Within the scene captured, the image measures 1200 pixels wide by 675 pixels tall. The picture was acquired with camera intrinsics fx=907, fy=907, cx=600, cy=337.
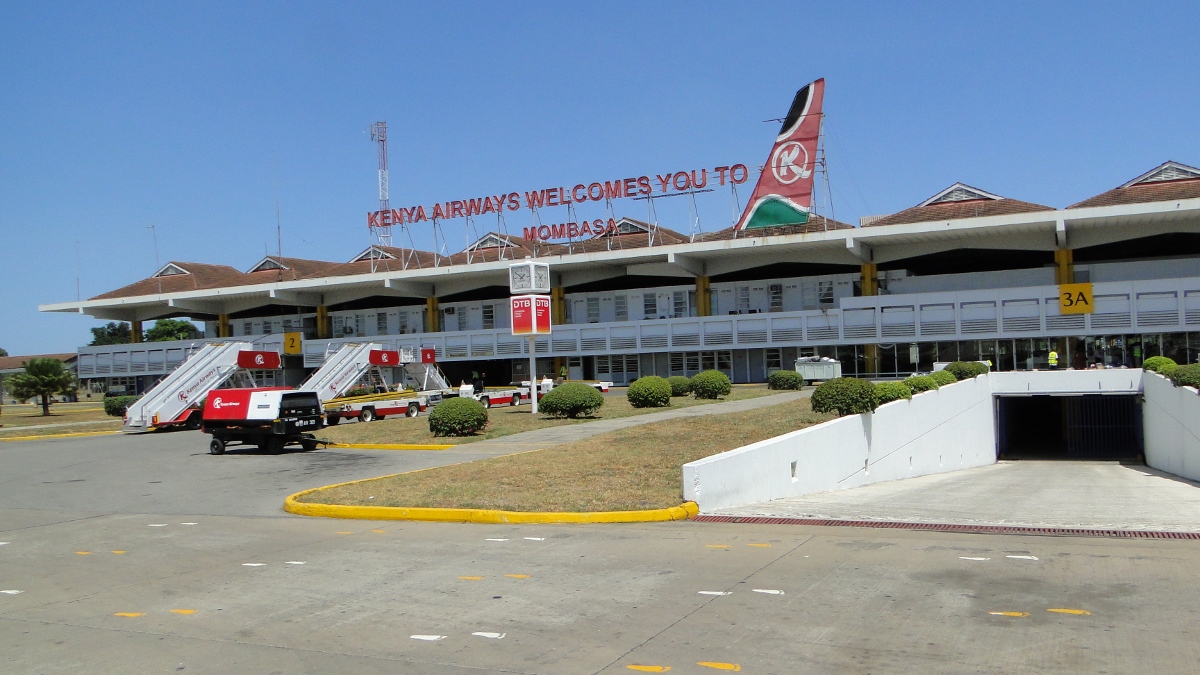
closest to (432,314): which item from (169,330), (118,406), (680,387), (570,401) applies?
(118,406)

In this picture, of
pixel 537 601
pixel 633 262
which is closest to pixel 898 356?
pixel 633 262

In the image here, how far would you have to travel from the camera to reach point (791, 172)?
1983 inches

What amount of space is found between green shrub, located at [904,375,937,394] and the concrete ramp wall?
21cm

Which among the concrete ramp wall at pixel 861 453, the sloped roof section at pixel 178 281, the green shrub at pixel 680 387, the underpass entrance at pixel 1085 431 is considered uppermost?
the sloped roof section at pixel 178 281

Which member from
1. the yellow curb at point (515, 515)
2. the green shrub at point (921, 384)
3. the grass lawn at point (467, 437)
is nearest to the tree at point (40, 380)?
the grass lawn at point (467, 437)

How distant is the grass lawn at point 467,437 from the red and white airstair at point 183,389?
22.2ft

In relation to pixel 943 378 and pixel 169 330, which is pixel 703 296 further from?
pixel 169 330

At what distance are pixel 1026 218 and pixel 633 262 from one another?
21675mm

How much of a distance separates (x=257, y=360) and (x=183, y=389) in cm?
419

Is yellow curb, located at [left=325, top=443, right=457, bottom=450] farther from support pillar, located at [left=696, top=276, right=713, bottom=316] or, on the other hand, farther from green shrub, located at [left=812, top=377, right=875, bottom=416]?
support pillar, located at [left=696, top=276, right=713, bottom=316]

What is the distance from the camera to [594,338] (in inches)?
2221

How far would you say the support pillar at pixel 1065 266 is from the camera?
46594mm

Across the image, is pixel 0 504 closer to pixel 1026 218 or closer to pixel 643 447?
pixel 643 447

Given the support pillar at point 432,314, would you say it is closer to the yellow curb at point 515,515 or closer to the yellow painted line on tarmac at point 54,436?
the yellow painted line on tarmac at point 54,436
